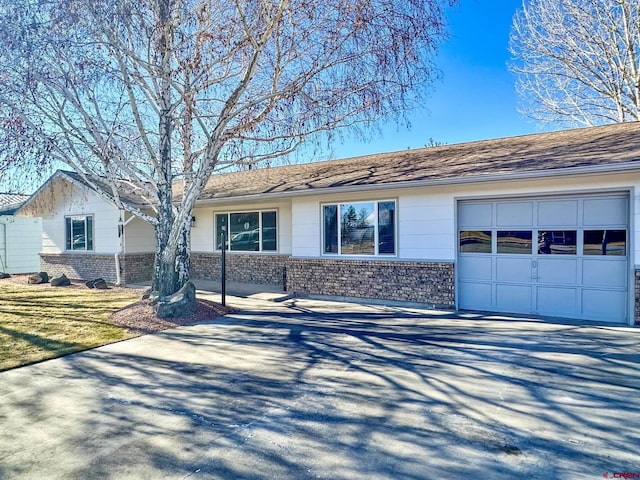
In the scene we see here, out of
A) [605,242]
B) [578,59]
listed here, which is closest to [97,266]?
[605,242]

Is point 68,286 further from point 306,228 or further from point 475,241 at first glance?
point 475,241

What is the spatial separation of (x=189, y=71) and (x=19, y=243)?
16.3 meters

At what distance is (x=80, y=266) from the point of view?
15.8 meters

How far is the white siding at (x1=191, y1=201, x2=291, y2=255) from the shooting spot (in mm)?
13102

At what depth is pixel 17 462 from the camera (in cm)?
323

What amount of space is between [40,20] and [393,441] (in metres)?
8.90

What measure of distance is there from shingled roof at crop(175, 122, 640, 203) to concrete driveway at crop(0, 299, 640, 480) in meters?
3.09

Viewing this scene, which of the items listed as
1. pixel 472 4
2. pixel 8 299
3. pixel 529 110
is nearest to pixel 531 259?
pixel 472 4

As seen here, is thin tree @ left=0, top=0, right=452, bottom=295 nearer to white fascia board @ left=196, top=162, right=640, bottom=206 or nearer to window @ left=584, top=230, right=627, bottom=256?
white fascia board @ left=196, top=162, right=640, bottom=206

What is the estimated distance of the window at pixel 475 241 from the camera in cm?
901

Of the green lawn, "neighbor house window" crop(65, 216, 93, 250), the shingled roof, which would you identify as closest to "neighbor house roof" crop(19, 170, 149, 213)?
"neighbor house window" crop(65, 216, 93, 250)

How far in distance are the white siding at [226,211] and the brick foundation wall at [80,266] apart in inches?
120

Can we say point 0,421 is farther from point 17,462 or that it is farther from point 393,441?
point 393,441

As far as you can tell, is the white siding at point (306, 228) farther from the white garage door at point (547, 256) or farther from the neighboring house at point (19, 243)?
the neighboring house at point (19, 243)
